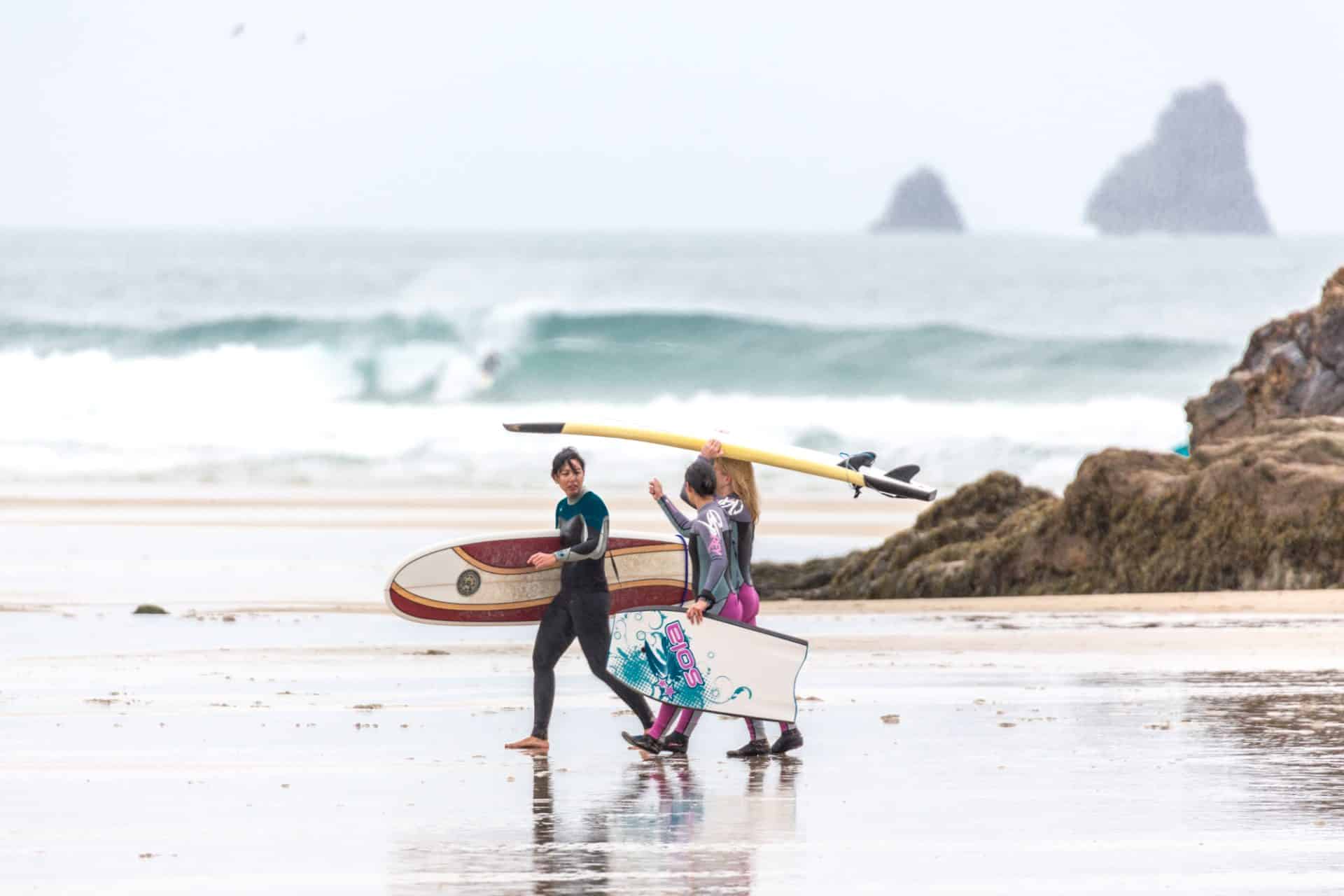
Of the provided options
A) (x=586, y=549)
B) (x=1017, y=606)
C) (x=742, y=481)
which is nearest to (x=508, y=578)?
(x=586, y=549)

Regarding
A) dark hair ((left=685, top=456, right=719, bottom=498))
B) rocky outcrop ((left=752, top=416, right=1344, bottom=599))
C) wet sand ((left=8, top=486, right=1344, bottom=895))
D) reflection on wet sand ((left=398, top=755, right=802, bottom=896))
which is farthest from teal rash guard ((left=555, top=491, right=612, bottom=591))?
rocky outcrop ((left=752, top=416, right=1344, bottom=599))

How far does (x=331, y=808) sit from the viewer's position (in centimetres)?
749

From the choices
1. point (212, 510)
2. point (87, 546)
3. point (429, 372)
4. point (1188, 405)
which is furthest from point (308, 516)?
point (429, 372)

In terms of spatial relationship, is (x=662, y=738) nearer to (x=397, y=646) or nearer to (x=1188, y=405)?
(x=397, y=646)

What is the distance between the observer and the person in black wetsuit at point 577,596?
9281 millimetres

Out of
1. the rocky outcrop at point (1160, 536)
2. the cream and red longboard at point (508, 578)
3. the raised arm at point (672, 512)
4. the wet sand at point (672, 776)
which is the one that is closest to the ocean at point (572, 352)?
the rocky outcrop at point (1160, 536)

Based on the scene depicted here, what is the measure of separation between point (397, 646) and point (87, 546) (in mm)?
9197

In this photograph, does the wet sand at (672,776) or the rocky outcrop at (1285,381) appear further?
the rocky outcrop at (1285,381)

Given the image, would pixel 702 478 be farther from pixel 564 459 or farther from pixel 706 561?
pixel 564 459

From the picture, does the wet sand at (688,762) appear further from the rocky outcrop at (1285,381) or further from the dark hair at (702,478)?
the rocky outcrop at (1285,381)

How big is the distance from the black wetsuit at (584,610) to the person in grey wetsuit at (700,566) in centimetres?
23

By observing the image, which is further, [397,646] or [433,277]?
[433,277]

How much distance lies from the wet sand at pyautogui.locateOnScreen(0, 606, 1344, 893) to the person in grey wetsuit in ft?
0.67

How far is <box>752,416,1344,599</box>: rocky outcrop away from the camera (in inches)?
625
